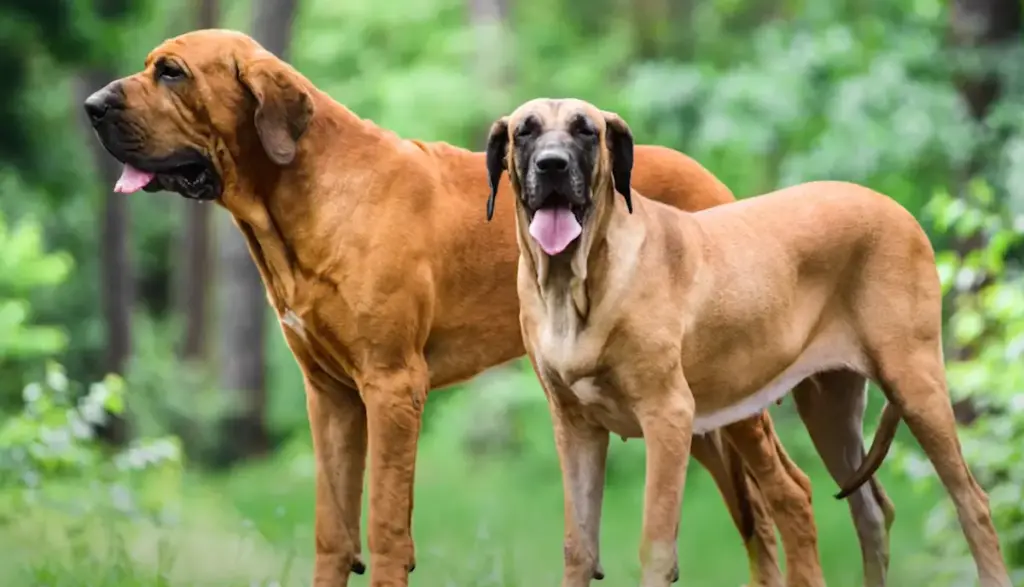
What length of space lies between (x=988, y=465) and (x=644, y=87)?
17.3 ft

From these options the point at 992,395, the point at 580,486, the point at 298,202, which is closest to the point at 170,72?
the point at 298,202

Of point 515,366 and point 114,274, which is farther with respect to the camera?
point 114,274

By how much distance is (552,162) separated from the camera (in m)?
4.80

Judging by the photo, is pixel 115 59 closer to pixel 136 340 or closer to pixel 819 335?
pixel 819 335

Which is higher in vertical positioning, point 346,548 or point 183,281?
point 346,548

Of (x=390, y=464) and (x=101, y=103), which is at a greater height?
(x=101, y=103)

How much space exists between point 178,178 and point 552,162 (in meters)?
1.56

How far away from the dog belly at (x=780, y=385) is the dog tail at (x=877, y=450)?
0.98 feet

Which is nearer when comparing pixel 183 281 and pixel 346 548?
pixel 346 548

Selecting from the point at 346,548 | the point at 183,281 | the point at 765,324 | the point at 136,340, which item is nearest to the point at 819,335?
the point at 765,324

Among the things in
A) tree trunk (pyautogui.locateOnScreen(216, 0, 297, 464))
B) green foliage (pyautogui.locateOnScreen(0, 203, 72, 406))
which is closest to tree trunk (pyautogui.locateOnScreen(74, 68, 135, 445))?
tree trunk (pyautogui.locateOnScreen(216, 0, 297, 464))

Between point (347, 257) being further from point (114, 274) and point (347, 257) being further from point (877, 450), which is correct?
point (114, 274)

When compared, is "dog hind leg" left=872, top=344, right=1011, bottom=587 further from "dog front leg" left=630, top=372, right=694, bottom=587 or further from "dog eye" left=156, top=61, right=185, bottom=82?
"dog eye" left=156, top=61, right=185, bottom=82

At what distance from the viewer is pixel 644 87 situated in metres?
12.3
